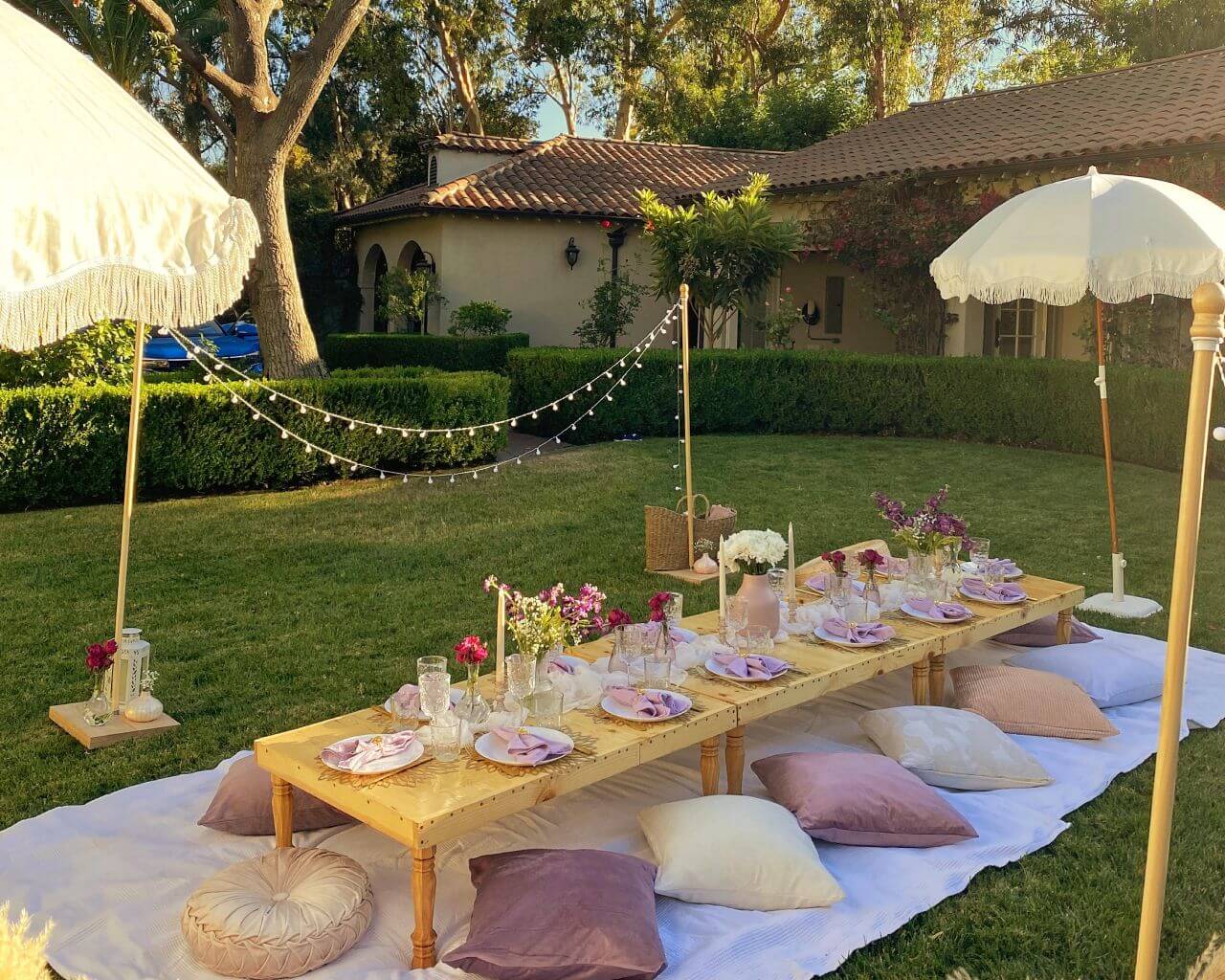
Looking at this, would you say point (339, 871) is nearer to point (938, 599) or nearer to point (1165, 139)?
point (938, 599)

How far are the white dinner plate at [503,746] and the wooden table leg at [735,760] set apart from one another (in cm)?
80

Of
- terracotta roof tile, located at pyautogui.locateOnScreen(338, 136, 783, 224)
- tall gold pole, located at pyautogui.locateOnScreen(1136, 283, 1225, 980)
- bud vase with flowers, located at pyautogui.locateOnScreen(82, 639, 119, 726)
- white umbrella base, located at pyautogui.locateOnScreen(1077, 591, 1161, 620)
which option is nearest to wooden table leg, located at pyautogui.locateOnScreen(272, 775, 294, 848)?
bud vase with flowers, located at pyautogui.locateOnScreen(82, 639, 119, 726)

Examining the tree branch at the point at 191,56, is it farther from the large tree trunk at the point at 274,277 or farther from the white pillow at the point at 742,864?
the white pillow at the point at 742,864

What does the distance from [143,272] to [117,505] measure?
26.1 ft

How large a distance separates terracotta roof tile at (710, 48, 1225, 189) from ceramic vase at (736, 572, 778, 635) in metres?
10.5

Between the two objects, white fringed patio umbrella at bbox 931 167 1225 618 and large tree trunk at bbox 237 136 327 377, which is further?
large tree trunk at bbox 237 136 327 377

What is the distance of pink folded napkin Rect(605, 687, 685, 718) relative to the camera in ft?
14.3

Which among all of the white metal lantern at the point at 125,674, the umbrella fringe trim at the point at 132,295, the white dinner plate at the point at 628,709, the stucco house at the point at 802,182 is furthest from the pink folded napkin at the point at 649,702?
the stucco house at the point at 802,182

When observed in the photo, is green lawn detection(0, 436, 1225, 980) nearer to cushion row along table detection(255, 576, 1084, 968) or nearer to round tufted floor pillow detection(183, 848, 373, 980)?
cushion row along table detection(255, 576, 1084, 968)

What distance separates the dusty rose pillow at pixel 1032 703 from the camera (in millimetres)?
5438

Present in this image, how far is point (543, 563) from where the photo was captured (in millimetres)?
8711

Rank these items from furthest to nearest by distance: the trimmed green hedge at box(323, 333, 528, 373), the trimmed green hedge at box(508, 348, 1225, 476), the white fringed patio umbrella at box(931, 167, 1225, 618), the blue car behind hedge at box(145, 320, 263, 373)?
the blue car behind hedge at box(145, 320, 263, 373)
the trimmed green hedge at box(323, 333, 528, 373)
the trimmed green hedge at box(508, 348, 1225, 476)
the white fringed patio umbrella at box(931, 167, 1225, 618)

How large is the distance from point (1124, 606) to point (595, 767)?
4.98 metres

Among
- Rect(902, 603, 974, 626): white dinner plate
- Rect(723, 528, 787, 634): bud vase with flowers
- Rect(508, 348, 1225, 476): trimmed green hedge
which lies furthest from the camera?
Rect(508, 348, 1225, 476): trimmed green hedge
